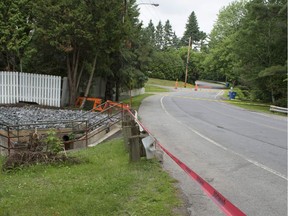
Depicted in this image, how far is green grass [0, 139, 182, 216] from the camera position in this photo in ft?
16.6

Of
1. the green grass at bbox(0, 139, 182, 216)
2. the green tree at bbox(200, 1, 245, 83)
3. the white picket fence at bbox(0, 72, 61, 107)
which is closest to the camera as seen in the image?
the green grass at bbox(0, 139, 182, 216)

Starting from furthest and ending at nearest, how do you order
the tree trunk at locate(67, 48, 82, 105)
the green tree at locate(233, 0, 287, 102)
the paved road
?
the green tree at locate(233, 0, 287, 102)
the tree trunk at locate(67, 48, 82, 105)
the paved road

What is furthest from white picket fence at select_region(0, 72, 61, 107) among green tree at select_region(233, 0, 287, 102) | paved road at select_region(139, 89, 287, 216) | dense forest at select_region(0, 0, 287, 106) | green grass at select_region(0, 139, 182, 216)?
green tree at select_region(233, 0, 287, 102)

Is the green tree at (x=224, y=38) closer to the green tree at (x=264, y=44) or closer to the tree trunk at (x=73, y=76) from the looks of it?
the green tree at (x=264, y=44)

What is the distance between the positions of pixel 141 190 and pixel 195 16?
126399 millimetres

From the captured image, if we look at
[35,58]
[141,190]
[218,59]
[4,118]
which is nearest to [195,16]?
[218,59]

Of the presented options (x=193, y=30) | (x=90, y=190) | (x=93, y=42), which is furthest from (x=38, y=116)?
(x=193, y=30)

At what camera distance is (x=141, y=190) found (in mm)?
6062

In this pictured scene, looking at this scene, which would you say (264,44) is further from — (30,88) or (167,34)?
(167,34)

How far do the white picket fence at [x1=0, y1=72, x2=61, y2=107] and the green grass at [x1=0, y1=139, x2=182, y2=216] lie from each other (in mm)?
14297

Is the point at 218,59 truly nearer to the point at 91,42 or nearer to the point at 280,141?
the point at 91,42

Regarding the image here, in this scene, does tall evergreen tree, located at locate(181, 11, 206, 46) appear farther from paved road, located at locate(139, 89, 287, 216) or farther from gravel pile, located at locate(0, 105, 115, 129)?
paved road, located at locate(139, 89, 287, 216)

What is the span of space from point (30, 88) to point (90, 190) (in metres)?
16.9

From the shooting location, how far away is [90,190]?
19.4 ft
